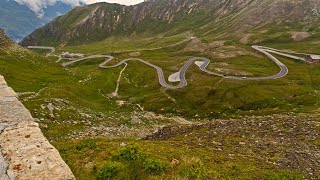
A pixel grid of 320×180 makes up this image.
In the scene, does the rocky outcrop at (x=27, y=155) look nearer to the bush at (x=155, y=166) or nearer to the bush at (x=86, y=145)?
the bush at (x=86, y=145)

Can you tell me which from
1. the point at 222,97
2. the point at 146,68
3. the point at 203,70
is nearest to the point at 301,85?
the point at 222,97

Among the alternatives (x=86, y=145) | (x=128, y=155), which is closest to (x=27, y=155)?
(x=86, y=145)

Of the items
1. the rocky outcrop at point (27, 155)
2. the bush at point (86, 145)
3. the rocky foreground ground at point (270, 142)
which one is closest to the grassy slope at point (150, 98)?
the bush at point (86, 145)

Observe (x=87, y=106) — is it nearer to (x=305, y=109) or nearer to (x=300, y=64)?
(x=305, y=109)

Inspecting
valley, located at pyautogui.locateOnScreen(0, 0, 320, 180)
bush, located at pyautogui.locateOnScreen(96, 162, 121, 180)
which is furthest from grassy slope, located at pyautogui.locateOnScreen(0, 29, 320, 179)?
bush, located at pyautogui.locateOnScreen(96, 162, 121, 180)

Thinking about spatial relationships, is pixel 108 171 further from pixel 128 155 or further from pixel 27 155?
pixel 27 155

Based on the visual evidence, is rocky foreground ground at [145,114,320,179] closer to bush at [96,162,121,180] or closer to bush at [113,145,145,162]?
bush at [113,145,145,162]
